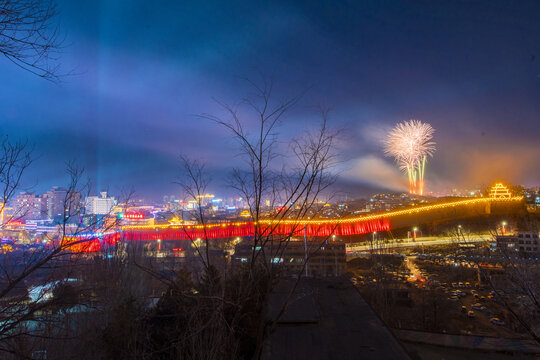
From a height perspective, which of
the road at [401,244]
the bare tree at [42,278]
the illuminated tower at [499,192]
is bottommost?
the road at [401,244]

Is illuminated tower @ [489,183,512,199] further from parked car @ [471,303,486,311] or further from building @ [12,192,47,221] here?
building @ [12,192,47,221]

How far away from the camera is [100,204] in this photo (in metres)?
6.05

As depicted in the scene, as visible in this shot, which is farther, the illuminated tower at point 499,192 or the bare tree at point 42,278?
the illuminated tower at point 499,192

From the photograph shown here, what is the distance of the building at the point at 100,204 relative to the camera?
521 cm

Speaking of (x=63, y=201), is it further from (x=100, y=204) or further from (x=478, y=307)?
(x=478, y=307)

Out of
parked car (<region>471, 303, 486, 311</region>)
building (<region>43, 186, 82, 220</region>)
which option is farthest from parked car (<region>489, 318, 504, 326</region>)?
building (<region>43, 186, 82, 220</region>)

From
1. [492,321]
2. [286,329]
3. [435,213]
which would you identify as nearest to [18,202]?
[286,329]

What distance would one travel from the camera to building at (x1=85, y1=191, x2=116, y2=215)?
17.1 ft

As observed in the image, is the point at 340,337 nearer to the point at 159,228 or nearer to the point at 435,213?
the point at 435,213

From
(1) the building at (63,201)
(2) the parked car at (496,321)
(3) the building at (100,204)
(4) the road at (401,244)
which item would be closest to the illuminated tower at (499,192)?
(4) the road at (401,244)

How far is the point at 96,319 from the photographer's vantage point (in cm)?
734

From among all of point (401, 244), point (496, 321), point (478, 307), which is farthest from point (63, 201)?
point (401, 244)

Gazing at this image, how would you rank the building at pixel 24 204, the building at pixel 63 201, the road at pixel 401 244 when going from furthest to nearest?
the road at pixel 401 244
the building at pixel 63 201
the building at pixel 24 204

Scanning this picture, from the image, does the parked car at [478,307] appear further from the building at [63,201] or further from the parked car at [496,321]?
the building at [63,201]
